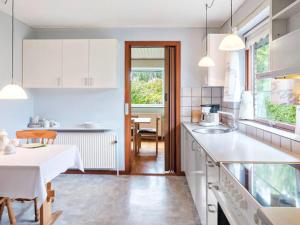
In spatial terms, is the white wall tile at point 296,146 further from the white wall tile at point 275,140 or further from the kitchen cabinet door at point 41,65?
the kitchen cabinet door at point 41,65

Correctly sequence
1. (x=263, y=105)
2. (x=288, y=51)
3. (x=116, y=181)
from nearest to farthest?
(x=288, y=51) → (x=263, y=105) → (x=116, y=181)

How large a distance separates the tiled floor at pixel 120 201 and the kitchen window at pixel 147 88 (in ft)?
12.9

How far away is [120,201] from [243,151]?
1.71m

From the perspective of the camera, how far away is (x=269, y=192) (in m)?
1.15

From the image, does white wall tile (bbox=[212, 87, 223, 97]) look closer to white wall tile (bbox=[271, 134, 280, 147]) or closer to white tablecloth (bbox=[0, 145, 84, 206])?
white wall tile (bbox=[271, 134, 280, 147])

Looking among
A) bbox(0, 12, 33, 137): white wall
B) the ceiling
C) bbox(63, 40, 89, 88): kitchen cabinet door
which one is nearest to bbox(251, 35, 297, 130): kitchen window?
the ceiling

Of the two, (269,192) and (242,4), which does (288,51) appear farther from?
(242,4)

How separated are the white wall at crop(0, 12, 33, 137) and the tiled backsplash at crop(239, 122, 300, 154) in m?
2.97

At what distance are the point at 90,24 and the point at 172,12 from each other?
129 cm

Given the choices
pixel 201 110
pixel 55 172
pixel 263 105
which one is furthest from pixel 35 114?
pixel 263 105

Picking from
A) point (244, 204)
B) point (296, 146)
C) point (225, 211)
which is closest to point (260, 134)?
point (296, 146)

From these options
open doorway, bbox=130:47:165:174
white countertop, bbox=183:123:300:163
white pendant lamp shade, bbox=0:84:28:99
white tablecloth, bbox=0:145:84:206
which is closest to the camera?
white countertop, bbox=183:123:300:163

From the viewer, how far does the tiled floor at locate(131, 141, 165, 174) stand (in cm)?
446

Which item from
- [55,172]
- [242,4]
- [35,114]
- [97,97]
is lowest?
[55,172]
